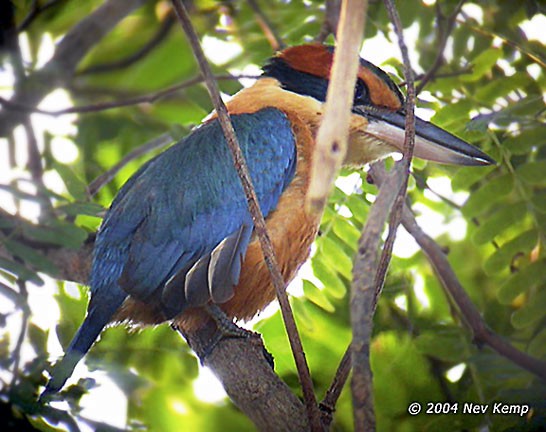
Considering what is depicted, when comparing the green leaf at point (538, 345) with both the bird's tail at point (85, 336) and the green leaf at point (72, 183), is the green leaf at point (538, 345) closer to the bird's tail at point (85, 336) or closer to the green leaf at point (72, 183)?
the bird's tail at point (85, 336)

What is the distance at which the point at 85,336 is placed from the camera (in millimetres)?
2934

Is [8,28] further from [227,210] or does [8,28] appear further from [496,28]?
[496,28]

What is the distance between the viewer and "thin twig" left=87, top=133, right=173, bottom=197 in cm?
391

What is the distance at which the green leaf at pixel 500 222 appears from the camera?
3.46 m

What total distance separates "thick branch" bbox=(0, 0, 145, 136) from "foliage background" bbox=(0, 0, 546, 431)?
7cm

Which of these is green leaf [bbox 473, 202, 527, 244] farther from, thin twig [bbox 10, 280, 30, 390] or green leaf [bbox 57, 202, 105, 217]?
thin twig [bbox 10, 280, 30, 390]

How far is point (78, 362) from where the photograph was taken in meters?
2.51

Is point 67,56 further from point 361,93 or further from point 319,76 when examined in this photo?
point 361,93

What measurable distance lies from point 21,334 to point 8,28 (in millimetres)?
1789

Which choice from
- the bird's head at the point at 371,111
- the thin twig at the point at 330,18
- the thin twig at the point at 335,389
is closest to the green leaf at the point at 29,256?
the thin twig at the point at 335,389

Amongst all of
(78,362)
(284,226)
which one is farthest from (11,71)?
(78,362)

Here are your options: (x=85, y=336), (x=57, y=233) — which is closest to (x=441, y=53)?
(x=57, y=233)

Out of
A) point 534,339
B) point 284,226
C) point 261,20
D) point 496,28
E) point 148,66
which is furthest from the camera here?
point 148,66

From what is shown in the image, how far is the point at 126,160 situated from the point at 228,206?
97 cm
